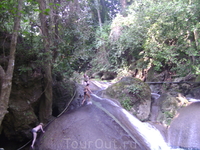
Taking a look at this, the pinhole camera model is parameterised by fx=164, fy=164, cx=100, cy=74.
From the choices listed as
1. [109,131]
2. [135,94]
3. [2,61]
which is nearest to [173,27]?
[135,94]

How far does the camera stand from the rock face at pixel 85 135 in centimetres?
616

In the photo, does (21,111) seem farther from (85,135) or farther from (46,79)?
(85,135)

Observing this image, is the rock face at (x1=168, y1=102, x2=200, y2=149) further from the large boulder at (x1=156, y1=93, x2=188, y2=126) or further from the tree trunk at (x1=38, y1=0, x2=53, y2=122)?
the tree trunk at (x1=38, y1=0, x2=53, y2=122)

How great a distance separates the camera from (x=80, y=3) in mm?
11133

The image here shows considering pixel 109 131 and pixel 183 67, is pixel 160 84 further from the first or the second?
pixel 109 131

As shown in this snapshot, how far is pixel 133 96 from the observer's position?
11.4 metres

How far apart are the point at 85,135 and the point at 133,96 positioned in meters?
5.66

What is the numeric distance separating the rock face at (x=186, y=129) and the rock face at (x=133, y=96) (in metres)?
1.83

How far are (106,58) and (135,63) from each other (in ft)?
13.4

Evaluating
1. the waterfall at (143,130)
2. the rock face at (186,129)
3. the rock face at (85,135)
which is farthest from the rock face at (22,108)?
the rock face at (186,129)

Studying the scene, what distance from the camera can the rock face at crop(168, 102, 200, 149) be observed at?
7613 mm

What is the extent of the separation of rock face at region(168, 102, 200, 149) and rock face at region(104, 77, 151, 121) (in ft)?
6.00

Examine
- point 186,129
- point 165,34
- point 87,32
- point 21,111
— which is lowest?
point 186,129

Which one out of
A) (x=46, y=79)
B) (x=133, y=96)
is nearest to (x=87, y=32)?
(x=46, y=79)
